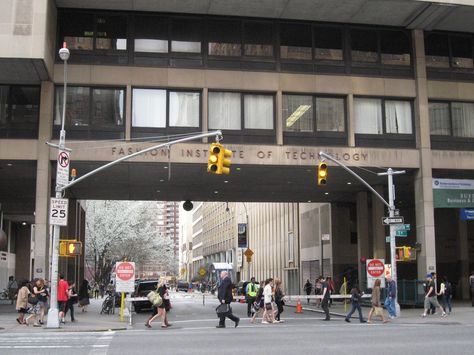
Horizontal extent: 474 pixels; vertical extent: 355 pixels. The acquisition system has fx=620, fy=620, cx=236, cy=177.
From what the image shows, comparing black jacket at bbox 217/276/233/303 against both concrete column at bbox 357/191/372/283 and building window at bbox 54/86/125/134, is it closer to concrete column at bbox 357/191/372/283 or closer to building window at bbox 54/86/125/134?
building window at bbox 54/86/125/134

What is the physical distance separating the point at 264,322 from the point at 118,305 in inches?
589

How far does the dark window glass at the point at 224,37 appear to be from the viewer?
30047 mm

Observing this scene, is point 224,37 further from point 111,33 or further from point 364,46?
point 364,46

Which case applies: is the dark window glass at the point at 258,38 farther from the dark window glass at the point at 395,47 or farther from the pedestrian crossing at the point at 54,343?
the pedestrian crossing at the point at 54,343

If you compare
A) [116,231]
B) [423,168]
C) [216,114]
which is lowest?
[116,231]

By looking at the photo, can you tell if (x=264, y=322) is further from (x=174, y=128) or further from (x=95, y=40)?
(x=95, y=40)

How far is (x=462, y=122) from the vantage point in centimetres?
3238

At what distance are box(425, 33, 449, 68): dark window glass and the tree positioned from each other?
3849 centimetres

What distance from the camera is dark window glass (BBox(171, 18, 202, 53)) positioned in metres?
Answer: 29.8

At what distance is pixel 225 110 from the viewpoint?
2991 cm

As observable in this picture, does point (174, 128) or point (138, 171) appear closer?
point (174, 128)

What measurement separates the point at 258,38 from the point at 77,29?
867 centimetres

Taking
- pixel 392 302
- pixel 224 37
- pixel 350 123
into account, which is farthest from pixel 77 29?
pixel 392 302

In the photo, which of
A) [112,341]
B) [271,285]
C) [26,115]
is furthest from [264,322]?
[26,115]
